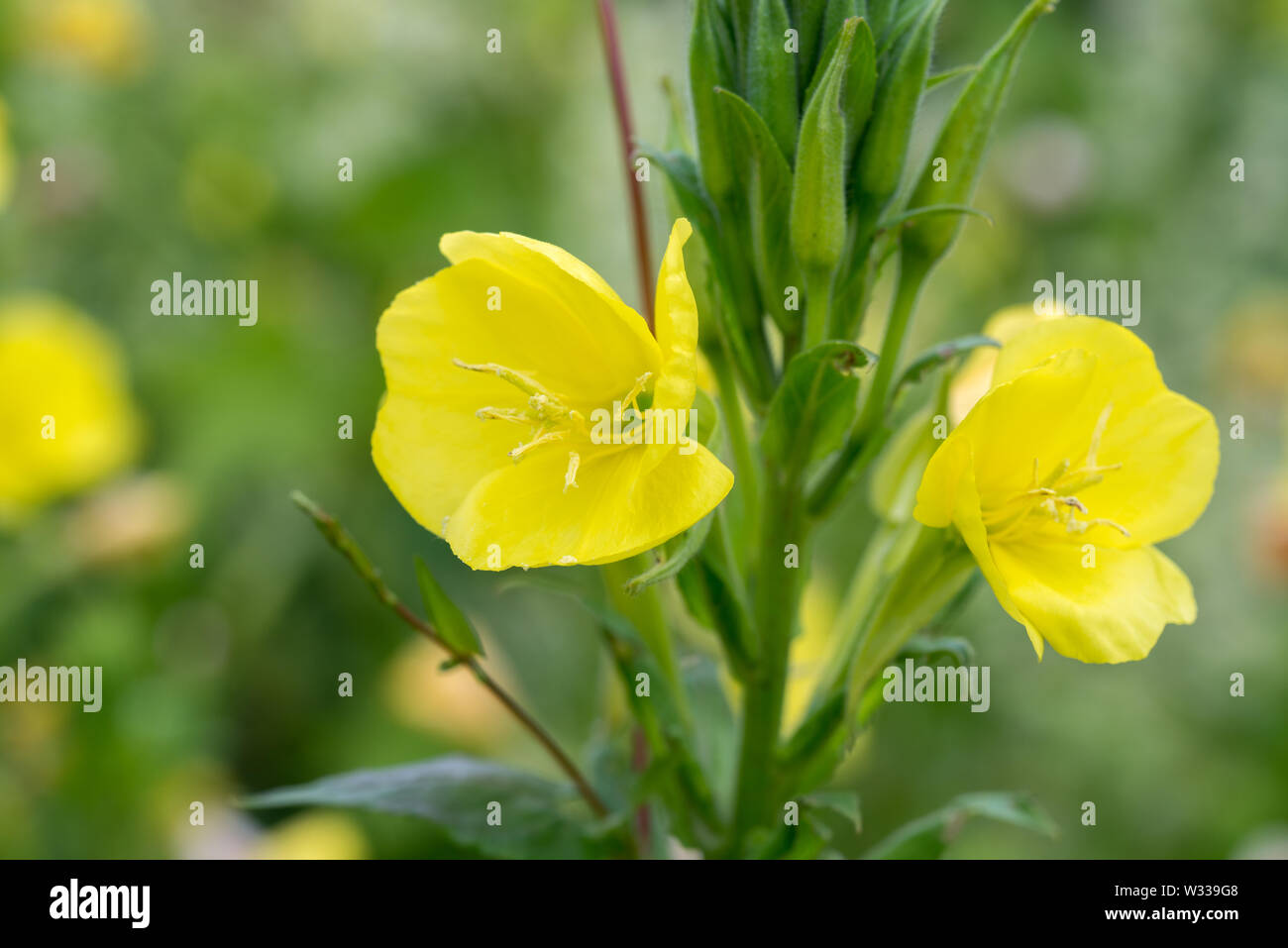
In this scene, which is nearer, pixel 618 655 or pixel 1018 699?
pixel 618 655

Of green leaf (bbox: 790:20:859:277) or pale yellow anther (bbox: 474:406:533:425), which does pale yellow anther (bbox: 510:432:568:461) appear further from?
green leaf (bbox: 790:20:859:277)

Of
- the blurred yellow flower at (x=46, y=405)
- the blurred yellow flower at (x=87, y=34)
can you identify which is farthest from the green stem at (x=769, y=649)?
the blurred yellow flower at (x=87, y=34)

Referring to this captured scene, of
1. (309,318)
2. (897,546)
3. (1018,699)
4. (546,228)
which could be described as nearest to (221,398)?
(309,318)

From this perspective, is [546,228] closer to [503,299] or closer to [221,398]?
[221,398]

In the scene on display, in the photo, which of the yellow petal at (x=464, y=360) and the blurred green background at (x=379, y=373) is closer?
the yellow petal at (x=464, y=360)

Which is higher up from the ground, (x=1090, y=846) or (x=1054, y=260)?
(x=1054, y=260)

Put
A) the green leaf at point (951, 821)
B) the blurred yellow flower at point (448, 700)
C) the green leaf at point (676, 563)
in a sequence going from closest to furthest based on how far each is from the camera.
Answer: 1. the green leaf at point (676, 563)
2. the green leaf at point (951, 821)
3. the blurred yellow flower at point (448, 700)

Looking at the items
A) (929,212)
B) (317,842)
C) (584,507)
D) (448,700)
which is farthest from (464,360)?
(448,700)

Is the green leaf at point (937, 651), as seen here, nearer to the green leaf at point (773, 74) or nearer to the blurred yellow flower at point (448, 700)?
the green leaf at point (773, 74)
